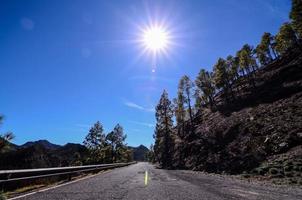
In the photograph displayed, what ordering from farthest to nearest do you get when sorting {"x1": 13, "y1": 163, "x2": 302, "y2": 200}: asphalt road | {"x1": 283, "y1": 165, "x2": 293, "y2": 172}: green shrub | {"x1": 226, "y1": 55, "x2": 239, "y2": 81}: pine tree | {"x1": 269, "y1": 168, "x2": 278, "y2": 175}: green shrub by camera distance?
{"x1": 226, "y1": 55, "x2": 239, "y2": 81}: pine tree → {"x1": 269, "y1": 168, "x2": 278, "y2": 175}: green shrub → {"x1": 283, "y1": 165, "x2": 293, "y2": 172}: green shrub → {"x1": 13, "y1": 163, "x2": 302, "y2": 200}: asphalt road

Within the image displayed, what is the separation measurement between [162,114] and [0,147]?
51.2 m

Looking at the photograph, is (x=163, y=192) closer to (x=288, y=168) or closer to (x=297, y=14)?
(x=288, y=168)

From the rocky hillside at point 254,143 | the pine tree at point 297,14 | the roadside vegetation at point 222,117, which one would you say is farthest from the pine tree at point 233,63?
the pine tree at point 297,14

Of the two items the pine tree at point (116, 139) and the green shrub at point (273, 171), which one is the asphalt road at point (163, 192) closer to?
the green shrub at point (273, 171)

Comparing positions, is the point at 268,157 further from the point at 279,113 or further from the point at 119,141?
the point at 119,141

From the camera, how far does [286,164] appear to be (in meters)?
19.4

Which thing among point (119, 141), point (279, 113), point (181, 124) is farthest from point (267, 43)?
point (279, 113)

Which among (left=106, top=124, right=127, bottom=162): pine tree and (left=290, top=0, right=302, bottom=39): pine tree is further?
(left=106, top=124, right=127, bottom=162): pine tree

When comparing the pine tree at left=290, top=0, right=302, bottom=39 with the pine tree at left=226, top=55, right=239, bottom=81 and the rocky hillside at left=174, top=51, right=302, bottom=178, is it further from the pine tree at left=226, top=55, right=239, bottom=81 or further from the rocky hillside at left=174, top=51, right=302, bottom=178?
the pine tree at left=226, top=55, right=239, bottom=81

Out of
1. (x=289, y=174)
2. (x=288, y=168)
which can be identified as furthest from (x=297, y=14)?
(x=289, y=174)

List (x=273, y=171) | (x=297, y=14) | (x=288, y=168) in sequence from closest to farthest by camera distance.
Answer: (x=288, y=168)
(x=273, y=171)
(x=297, y=14)

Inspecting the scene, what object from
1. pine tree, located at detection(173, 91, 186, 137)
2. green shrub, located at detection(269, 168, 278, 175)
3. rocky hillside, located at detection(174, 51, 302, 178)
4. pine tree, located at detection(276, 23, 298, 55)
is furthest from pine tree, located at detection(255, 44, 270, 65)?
green shrub, located at detection(269, 168, 278, 175)

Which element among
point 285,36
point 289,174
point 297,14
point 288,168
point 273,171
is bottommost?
point 289,174

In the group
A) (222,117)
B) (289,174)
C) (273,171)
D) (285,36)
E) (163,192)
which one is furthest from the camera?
(285,36)
